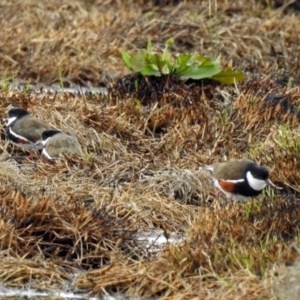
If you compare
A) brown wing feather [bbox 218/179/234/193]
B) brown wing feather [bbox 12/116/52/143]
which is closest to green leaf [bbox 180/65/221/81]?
brown wing feather [bbox 12/116/52/143]

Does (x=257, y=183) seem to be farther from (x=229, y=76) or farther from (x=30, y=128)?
(x=229, y=76)

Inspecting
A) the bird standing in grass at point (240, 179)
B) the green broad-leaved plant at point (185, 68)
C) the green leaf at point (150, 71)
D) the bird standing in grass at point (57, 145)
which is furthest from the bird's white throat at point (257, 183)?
the green leaf at point (150, 71)

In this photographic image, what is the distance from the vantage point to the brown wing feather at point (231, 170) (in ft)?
→ 26.7

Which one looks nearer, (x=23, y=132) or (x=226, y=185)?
(x=226, y=185)

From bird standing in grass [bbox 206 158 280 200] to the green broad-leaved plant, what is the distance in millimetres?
2325

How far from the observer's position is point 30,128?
30.3 feet

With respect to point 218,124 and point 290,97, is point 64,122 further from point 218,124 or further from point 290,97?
point 290,97

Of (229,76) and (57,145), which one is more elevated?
(57,145)

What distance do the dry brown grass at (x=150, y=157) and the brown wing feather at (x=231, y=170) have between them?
Result: 0.67ft

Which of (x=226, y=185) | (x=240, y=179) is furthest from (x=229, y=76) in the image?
(x=240, y=179)

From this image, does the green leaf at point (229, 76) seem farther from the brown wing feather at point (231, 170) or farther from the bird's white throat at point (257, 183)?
the bird's white throat at point (257, 183)

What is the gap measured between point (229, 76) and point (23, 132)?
8.23 feet

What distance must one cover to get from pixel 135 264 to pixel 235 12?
772 cm

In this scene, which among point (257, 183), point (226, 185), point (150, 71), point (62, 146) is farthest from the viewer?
point (150, 71)
